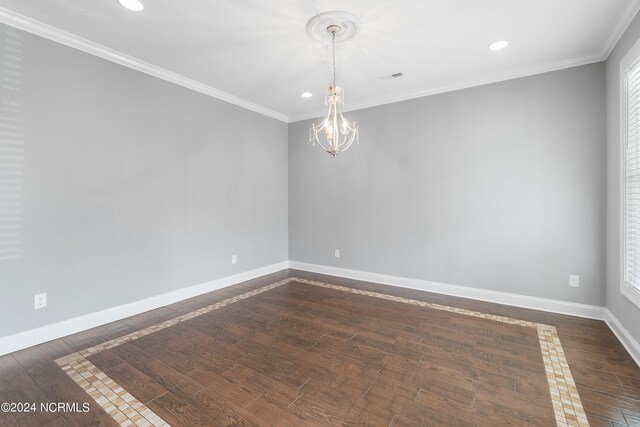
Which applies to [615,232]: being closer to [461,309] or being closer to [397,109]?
[461,309]

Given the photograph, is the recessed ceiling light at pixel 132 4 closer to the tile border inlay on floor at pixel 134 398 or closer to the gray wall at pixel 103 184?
the gray wall at pixel 103 184

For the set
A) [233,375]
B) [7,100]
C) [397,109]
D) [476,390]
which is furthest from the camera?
[397,109]

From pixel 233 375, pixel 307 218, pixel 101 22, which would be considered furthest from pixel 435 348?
pixel 101 22

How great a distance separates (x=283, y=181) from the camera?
536 cm

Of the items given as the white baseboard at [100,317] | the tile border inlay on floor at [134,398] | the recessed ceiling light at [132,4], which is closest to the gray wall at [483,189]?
the tile border inlay on floor at [134,398]

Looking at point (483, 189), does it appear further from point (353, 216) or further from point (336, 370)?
point (336, 370)

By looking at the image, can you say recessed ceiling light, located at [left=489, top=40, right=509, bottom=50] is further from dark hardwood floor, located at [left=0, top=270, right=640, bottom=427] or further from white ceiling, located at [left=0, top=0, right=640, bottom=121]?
dark hardwood floor, located at [left=0, top=270, right=640, bottom=427]

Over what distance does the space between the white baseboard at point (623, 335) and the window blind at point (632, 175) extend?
0.43 meters

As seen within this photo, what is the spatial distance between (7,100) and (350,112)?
12.6 feet

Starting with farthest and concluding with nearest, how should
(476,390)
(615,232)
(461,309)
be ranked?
(461,309) → (615,232) → (476,390)

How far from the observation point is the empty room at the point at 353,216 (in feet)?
6.70

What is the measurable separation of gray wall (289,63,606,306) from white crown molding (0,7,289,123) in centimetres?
179

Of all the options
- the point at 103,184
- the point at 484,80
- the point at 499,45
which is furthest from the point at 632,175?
the point at 103,184

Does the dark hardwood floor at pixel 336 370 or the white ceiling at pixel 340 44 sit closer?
the dark hardwood floor at pixel 336 370
